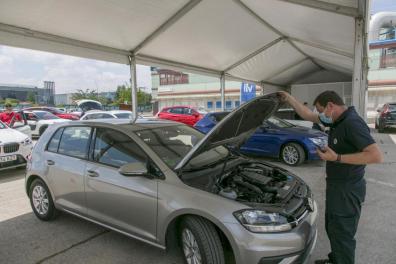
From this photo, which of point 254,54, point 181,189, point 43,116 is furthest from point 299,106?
point 43,116

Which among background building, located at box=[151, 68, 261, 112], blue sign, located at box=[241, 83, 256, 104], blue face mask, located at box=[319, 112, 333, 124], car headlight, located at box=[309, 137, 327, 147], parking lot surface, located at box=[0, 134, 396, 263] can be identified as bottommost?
parking lot surface, located at box=[0, 134, 396, 263]

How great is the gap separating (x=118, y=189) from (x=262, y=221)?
1.47m

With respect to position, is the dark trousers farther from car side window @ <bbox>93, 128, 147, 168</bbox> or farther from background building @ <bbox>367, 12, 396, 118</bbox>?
background building @ <bbox>367, 12, 396, 118</bbox>

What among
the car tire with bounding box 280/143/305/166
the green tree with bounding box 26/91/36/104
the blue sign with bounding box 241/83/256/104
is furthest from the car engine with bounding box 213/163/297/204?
the green tree with bounding box 26/91/36/104

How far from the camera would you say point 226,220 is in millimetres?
2184

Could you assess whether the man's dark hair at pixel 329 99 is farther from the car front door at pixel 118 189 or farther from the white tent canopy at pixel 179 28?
the white tent canopy at pixel 179 28

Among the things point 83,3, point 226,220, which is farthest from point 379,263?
point 83,3

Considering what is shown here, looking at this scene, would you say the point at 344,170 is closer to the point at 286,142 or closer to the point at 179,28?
the point at 286,142

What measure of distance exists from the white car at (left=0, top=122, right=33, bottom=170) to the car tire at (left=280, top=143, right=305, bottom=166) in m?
6.25

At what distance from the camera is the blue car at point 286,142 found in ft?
22.2

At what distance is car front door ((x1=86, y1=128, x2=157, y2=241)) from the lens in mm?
2680

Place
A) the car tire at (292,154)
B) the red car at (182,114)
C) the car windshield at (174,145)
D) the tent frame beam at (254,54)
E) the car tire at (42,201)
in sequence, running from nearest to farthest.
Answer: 1. the car windshield at (174,145)
2. the car tire at (42,201)
3. the car tire at (292,154)
4. the tent frame beam at (254,54)
5. the red car at (182,114)

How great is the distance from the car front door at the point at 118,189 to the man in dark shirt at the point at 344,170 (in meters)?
1.58

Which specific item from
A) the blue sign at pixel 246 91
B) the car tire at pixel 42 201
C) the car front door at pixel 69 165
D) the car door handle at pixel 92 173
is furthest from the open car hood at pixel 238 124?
the blue sign at pixel 246 91
